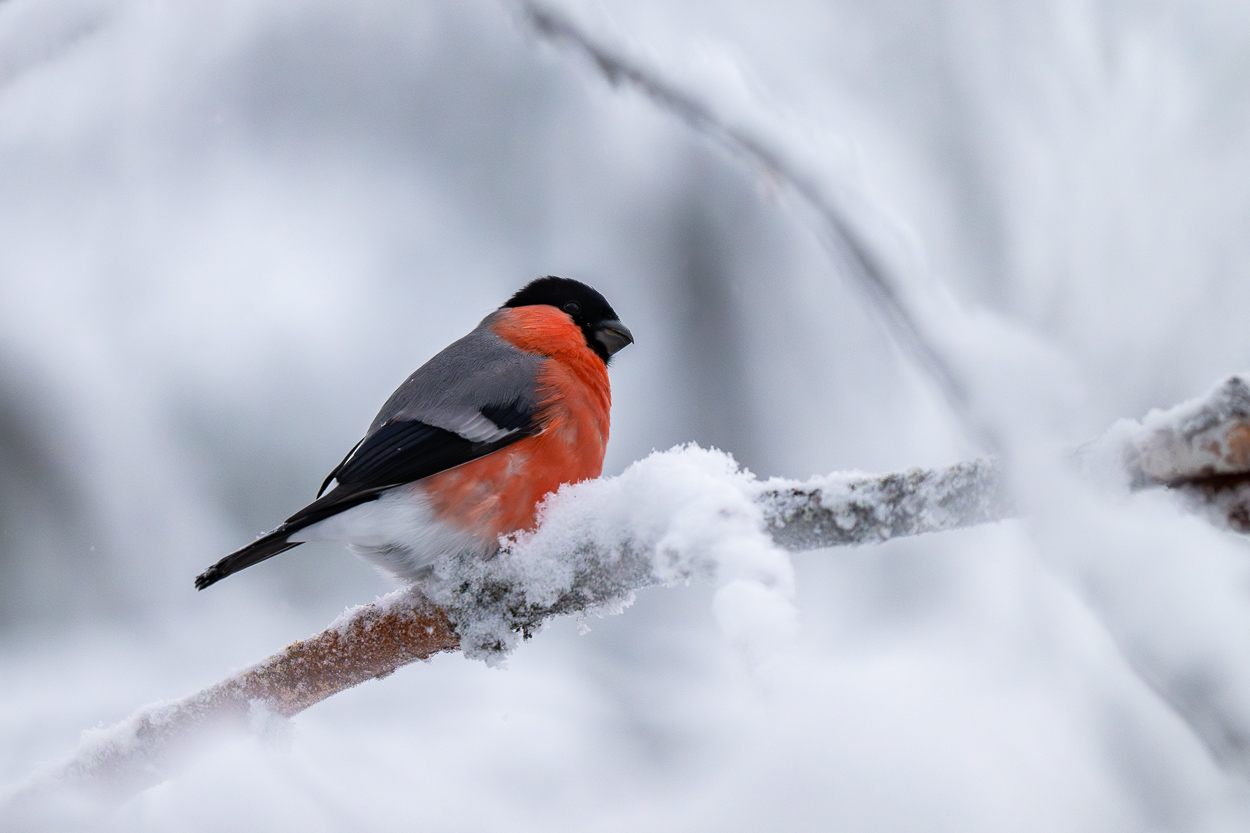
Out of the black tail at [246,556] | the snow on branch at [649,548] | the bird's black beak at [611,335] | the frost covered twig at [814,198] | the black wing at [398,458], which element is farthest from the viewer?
the bird's black beak at [611,335]

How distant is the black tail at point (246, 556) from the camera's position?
1362mm

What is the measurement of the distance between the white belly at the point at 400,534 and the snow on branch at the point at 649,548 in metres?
0.07

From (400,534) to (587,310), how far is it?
916 mm

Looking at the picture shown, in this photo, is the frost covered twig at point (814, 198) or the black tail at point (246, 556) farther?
the black tail at point (246, 556)

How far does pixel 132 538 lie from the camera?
3.15 m

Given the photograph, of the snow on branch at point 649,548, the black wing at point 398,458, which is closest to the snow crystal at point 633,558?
the snow on branch at point 649,548

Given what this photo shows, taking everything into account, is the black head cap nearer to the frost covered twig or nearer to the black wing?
the black wing

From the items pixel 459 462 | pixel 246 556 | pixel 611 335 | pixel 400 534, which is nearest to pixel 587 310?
pixel 611 335

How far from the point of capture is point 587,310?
2205 mm

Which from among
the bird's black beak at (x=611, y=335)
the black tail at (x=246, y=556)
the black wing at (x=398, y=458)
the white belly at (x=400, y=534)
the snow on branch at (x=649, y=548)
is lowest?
the snow on branch at (x=649, y=548)

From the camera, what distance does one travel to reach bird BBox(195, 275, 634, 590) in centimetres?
154

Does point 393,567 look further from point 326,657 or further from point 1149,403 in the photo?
point 1149,403

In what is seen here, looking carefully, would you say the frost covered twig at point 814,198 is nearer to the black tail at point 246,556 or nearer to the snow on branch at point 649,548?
the snow on branch at point 649,548

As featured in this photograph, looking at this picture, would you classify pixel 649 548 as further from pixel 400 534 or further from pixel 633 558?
pixel 400 534
